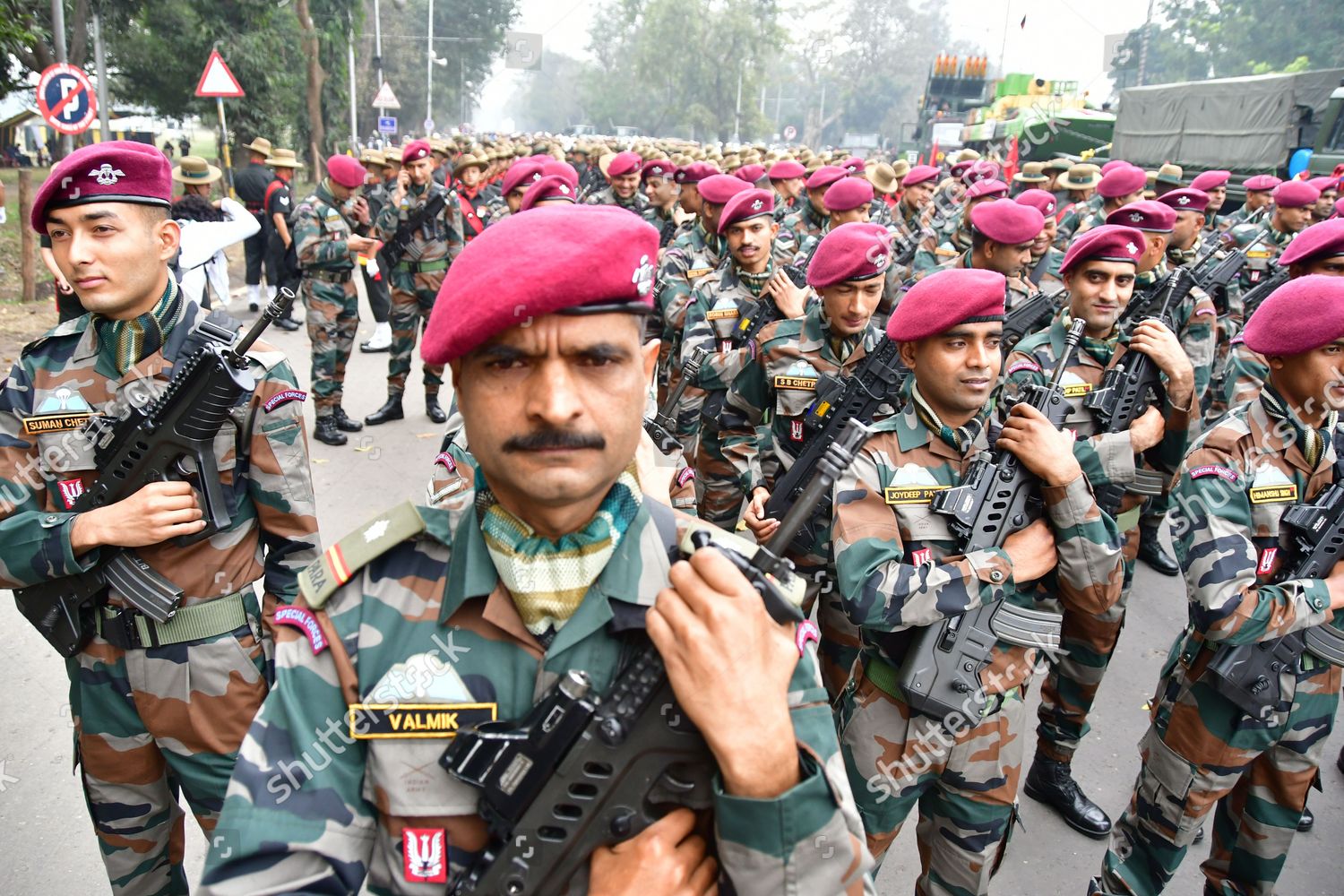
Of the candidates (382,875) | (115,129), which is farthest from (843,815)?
(115,129)

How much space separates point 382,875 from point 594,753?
389 millimetres

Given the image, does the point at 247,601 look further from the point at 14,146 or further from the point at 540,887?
the point at 14,146

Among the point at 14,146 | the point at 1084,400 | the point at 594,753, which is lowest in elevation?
the point at 14,146

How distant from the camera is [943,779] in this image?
2594mm

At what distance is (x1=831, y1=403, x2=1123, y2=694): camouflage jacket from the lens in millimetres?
2422

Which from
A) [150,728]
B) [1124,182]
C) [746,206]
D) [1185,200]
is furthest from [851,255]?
[1124,182]

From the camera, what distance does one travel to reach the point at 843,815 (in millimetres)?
1195

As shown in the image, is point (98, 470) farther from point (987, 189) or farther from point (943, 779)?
point (987, 189)

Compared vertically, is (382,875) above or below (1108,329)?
below

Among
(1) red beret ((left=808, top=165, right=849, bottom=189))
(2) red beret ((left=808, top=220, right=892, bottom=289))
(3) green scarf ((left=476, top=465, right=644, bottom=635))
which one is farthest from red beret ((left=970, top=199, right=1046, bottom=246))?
(3) green scarf ((left=476, top=465, right=644, bottom=635))

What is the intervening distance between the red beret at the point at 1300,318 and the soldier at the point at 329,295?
6617 millimetres

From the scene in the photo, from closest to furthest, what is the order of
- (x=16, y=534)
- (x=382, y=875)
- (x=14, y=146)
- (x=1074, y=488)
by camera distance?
(x=382, y=875), (x=16, y=534), (x=1074, y=488), (x=14, y=146)

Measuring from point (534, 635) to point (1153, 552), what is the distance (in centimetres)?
576

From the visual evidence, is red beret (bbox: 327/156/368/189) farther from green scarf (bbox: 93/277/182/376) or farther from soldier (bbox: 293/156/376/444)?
green scarf (bbox: 93/277/182/376)
